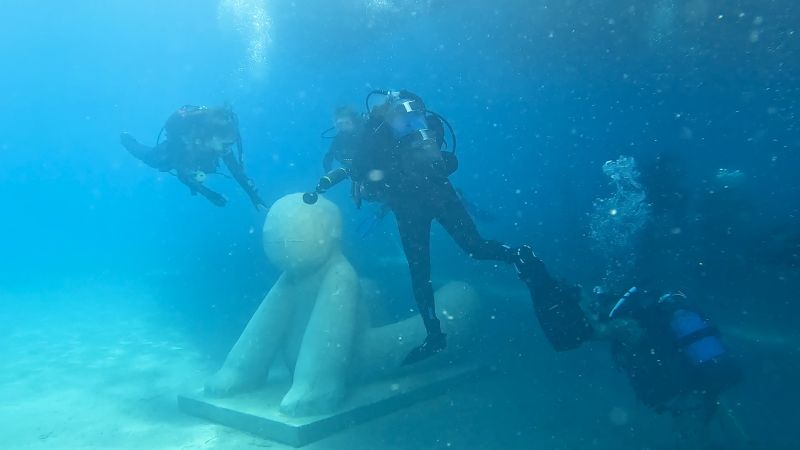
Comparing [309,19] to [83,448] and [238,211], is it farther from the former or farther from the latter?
[83,448]

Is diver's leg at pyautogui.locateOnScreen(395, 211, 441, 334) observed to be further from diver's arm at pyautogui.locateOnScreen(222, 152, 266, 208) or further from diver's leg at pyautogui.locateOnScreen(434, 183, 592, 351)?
diver's arm at pyautogui.locateOnScreen(222, 152, 266, 208)

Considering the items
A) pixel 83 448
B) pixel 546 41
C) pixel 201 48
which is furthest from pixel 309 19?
pixel 201 48

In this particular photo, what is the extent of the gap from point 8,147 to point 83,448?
12627cm

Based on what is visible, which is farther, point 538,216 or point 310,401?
point 538,216

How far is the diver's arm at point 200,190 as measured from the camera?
8.85 metres

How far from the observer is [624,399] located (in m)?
7.78

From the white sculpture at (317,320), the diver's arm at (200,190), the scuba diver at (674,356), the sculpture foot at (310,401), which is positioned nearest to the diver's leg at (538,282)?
the scuba diver at (674,356)

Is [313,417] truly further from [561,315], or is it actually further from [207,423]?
[561,315]

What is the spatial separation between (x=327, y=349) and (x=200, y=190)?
167 inches

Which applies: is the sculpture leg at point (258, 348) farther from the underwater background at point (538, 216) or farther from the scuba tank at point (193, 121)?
the scuba tank at point (193, 121)

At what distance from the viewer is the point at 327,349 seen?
6.66 meters

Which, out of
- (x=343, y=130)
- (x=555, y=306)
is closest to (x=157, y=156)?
(x=343, y=130)

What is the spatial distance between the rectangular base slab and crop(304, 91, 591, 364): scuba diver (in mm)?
1295

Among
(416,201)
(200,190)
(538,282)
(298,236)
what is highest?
(200,190)
